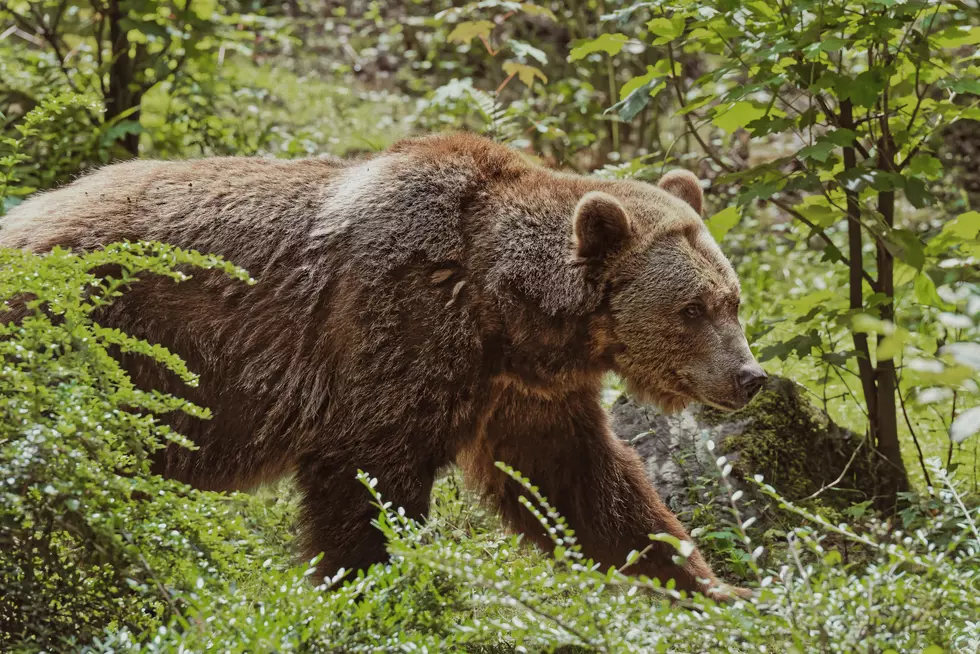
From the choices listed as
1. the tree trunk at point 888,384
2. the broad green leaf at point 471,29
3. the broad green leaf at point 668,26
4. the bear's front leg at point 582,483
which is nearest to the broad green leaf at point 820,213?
the tree trunk at point 888,384

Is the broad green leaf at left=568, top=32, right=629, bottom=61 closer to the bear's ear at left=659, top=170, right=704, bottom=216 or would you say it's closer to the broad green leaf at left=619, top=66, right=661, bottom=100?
the broad green leaf at left=619, top=66, right=661, bottom=100

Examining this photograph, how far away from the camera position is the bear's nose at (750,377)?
13.6ft

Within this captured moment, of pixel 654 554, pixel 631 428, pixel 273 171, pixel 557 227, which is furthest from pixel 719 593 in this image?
pixel 273 171

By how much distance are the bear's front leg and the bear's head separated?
1.51 ft

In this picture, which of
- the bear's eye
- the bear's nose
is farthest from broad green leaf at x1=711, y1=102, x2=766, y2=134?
the bear's nose

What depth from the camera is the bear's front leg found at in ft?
15.1

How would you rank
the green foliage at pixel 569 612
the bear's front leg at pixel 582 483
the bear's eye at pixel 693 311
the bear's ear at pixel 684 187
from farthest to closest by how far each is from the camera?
1. the bear's ear at pixel 684 187
2. the bear's front leg at pixel 582 483
3. the bear's eye at pixel 693 311
4. the green foliage at pixel 569 612

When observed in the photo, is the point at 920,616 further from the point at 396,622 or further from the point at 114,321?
the point at 114,321

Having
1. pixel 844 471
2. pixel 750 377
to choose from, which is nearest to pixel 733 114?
pixel 750 377

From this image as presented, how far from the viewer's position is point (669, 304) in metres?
4.24

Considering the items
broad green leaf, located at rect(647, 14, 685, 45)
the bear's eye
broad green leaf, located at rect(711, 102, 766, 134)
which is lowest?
the bear's eye

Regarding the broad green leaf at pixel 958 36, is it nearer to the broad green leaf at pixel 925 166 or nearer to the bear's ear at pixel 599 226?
the broad green leaf at pixel 925 166

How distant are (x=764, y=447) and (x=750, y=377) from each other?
147 cm

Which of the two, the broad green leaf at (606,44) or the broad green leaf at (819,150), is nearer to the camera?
the broad green leaf at (819,150)
